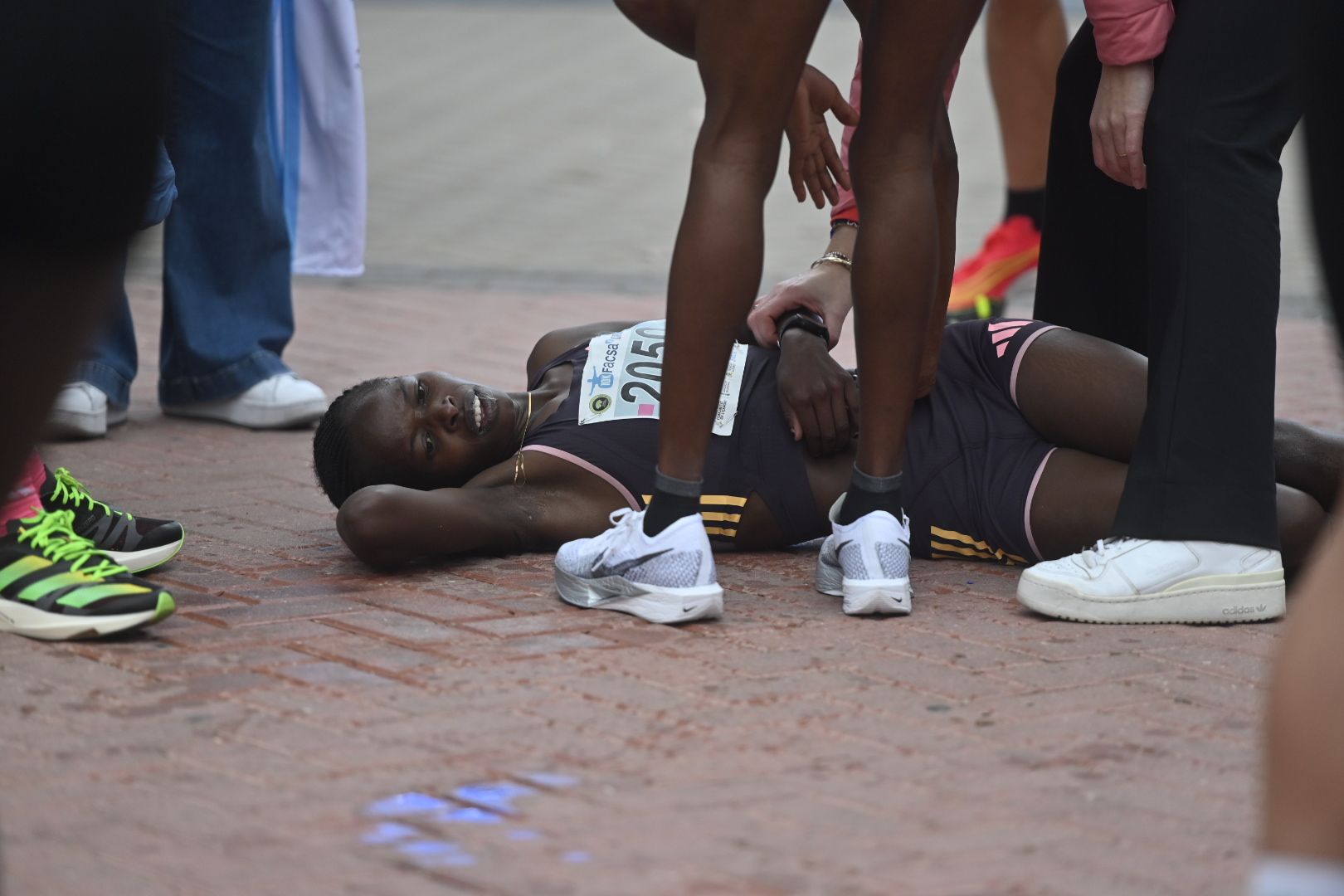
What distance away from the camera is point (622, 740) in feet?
7.37

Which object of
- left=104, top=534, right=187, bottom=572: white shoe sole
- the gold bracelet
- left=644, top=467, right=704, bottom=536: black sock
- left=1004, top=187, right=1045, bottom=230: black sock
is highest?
left=1004, top=187, right=1045, bottom=230: black sock

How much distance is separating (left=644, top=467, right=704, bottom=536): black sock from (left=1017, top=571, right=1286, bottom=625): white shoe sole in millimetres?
604

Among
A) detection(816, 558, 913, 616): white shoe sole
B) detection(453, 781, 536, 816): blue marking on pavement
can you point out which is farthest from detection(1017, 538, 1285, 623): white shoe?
detection(453, 781, 536, 816): blue marking on pavement

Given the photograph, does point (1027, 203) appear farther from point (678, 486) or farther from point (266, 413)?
point (678, 486)

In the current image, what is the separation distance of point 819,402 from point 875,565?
0.53 meters

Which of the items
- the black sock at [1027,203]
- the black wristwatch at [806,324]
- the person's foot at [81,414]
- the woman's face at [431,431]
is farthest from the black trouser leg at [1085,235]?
the person's foot at [81,414]

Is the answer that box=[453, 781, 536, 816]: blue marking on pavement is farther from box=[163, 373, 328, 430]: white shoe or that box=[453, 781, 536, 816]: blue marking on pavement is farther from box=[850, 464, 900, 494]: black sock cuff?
box=[163, 373, 328, 430]: white shoe

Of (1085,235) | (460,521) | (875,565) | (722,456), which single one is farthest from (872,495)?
(1085,235)

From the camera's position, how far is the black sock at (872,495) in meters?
2.89

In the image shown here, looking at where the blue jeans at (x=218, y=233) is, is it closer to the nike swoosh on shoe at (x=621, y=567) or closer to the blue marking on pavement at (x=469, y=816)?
the nike swoosh on shoe at (x=621, y=567)

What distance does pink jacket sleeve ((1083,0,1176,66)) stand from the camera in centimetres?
282

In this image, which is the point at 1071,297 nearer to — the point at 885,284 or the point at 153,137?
the point at 885,284

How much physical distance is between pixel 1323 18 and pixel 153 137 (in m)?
1.25

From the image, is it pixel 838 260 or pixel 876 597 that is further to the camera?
pixel 838 260
